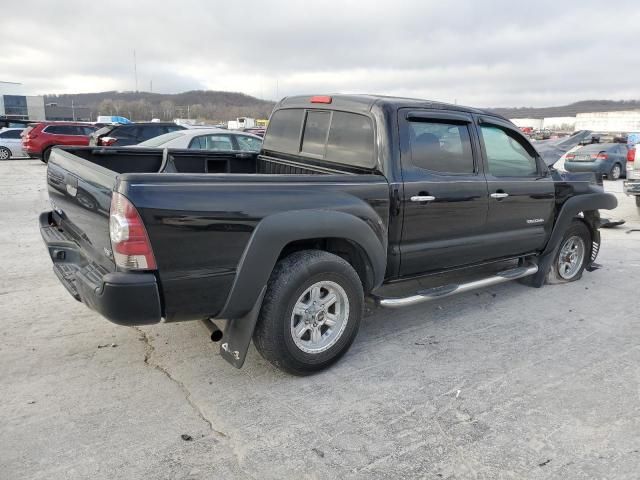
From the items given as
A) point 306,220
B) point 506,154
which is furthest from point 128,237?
point 506,154

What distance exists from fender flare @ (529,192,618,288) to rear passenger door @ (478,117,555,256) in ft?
0.37

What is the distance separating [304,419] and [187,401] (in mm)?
758

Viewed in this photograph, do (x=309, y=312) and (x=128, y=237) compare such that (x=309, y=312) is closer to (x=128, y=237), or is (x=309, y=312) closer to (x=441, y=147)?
(x=128, y=237)

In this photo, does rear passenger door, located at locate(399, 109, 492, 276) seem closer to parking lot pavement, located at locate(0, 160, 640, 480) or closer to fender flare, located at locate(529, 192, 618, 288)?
parking lot pavement, located at locate(0, 160, 640, 480)

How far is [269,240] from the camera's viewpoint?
10.2 ft

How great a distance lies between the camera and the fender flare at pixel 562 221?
211 inches

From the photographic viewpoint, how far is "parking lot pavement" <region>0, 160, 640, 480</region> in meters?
2.66

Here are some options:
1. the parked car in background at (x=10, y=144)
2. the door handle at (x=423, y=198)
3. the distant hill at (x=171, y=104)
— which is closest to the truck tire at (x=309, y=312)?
the door handle at (x=423, y=198)

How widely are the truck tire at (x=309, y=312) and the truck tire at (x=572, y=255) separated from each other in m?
3.15

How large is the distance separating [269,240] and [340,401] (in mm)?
1137

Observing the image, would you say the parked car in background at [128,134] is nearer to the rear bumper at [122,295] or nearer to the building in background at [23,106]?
the rear bumper at [122,295]

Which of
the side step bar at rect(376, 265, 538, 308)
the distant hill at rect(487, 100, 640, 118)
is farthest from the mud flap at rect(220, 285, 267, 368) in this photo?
the distant hill at rect(487, 100, 640, 118)

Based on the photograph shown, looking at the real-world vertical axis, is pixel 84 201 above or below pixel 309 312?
above

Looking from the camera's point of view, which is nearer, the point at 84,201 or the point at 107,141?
the point at 84,201
